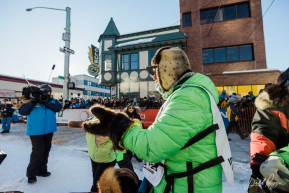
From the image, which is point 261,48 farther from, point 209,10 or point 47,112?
point 47,112

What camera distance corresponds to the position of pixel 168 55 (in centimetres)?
112

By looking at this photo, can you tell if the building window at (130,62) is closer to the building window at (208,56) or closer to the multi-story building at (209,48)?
the multi-story building at (209,48)

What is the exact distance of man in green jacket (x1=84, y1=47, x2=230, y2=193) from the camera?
0.85 metres

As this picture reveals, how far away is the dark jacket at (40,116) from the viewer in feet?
10.3

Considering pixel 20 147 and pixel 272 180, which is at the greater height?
pixel 272 180

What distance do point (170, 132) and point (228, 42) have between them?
50.5 ft

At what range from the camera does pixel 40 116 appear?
3.25 m

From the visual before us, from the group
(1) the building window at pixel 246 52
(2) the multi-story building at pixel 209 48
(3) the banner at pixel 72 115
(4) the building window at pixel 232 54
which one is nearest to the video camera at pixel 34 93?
(3) the banner at pixel 72 115

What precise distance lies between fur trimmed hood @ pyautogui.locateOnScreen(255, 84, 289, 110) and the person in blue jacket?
12.8ft

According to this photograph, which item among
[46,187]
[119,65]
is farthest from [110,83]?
[46,187]

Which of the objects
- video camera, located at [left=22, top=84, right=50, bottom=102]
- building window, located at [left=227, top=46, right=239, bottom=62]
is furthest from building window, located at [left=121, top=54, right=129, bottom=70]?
video camera, located at [left=22, top=84, right=50, bottom=102]

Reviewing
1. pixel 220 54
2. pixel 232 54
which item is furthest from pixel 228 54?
pixel 220 54

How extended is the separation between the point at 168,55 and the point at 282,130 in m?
1.43

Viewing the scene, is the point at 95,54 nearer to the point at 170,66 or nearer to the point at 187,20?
the point at 187,20
